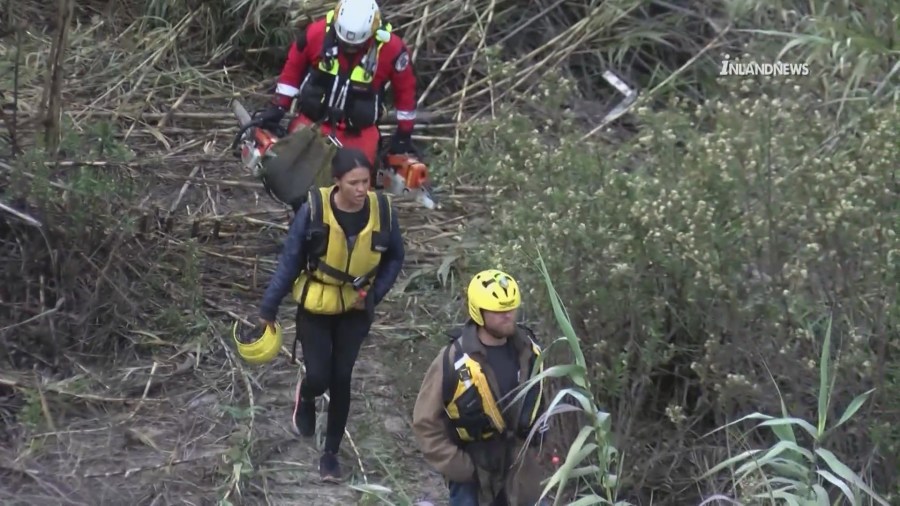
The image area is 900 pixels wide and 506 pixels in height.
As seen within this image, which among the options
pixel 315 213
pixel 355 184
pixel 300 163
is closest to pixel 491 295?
pixel 355 184

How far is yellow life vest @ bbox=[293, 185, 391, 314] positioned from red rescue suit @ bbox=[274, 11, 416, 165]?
170cm

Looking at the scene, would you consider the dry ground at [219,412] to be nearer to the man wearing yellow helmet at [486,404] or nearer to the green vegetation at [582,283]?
the green vegetation at [582,283]

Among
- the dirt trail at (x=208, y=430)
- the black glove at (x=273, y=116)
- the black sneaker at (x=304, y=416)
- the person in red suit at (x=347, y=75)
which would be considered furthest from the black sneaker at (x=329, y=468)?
the black glove at (x=273, y=116)

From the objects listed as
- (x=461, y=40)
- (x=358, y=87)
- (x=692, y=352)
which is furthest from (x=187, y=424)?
(x=461, y=40)

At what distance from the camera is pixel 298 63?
7.12 metres

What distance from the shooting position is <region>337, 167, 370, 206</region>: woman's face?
518 cm

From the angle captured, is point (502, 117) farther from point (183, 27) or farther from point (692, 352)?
point (183, 27)

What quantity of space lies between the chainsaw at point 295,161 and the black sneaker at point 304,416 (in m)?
1.16

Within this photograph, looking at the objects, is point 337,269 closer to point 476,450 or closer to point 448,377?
point 448,377

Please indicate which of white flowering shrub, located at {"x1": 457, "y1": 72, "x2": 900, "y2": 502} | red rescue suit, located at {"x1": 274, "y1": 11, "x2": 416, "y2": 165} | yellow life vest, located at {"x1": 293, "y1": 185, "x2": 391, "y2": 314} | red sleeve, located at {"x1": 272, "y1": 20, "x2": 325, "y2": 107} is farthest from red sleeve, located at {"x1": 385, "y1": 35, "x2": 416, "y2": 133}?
yellow life vest, located at {"x1": 293, "y1": 185, "x2": 391, "y2": 314}

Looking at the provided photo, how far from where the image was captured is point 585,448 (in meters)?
4.27

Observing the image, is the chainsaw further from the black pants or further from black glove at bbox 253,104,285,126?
the black pants

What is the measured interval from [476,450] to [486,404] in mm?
251

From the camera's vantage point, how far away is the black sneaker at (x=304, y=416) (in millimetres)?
6094
